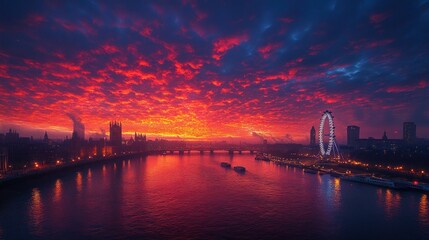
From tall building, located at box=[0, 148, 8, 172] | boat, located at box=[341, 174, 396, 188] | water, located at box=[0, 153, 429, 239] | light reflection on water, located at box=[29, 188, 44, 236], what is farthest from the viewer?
tall building, located at box=[0, 148, 8, 172]

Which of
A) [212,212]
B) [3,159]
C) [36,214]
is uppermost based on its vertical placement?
[3,159]

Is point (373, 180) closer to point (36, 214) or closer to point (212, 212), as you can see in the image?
point (212, 212)

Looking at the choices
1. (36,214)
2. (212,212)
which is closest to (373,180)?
(212,212)

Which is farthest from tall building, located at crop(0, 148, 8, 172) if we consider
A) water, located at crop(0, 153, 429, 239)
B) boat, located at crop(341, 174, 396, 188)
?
boat, located at crop(341, 174, 396, 188)

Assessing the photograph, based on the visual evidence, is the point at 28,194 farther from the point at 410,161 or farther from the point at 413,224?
the point at 410,161

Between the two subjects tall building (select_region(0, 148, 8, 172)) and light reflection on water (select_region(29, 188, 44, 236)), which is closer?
light reflection on water (select_region(29, 188, 44, 236))

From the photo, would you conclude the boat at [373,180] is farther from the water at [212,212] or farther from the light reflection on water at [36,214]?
the light reflection on water at [36,214]

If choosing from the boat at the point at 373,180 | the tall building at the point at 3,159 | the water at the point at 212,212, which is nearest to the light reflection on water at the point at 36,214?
the water at the point at 212,212

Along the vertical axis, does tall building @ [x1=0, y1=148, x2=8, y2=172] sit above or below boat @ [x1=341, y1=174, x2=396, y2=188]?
above

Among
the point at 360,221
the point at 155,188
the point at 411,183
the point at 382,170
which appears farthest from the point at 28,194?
the point at 382,170

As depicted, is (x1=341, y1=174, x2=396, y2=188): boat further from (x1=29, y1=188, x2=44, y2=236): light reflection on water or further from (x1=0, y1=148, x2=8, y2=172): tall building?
(x1=0, y1=148, x2=8, y2=172): tall building
